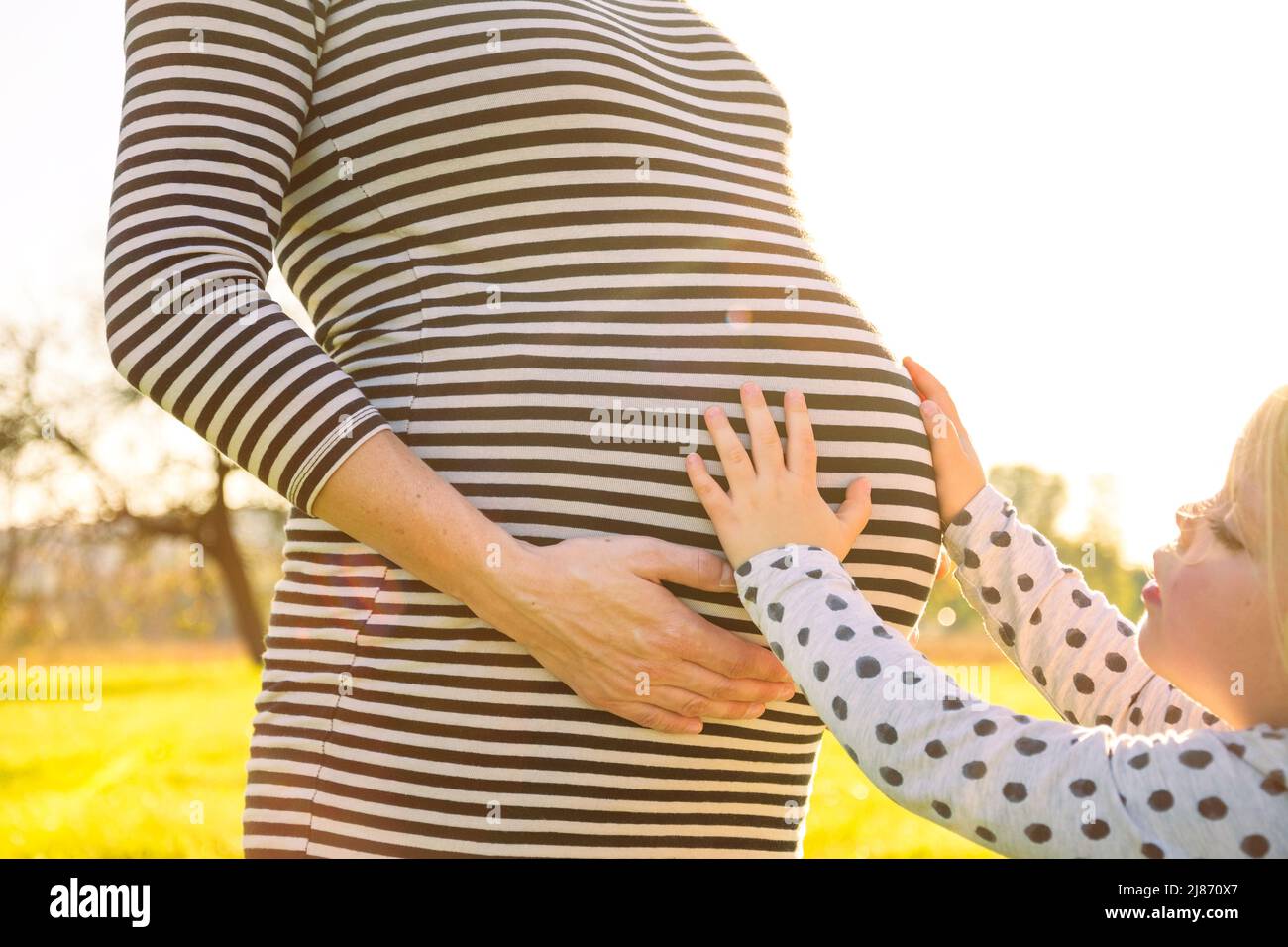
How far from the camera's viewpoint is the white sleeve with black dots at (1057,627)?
132 cm

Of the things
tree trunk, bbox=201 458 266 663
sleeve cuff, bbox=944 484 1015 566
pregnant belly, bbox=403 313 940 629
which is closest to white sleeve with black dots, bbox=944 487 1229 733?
sleeve cuff, bbox=944 484 1015 566

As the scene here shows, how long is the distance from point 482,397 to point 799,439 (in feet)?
1.16

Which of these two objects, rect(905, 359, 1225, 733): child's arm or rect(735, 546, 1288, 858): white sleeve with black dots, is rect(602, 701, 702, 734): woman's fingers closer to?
rect(735, 546, 1288, 858): white sleeve with black dots

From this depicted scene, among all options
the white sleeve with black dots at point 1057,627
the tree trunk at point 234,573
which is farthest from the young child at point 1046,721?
the tree trunk at point 234,573

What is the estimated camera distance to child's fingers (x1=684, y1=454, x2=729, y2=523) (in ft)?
3.59

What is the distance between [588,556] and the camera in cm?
103

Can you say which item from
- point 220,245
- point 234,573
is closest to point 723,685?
point 220,245

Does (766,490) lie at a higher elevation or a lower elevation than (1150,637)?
higher

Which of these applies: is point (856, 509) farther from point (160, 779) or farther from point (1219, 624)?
point (160, 779)

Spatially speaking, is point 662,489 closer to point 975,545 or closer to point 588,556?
point 588,556

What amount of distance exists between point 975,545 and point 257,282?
95cm

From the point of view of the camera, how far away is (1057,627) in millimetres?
1364

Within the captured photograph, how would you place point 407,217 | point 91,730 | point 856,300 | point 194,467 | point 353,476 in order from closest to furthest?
point 353,476
point 407,217
point 856,300
point 91,730
point 194,467
